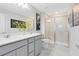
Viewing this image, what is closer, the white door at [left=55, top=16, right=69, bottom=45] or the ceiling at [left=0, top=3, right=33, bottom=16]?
the ceiling at [left=0, top=3, right=33, bottom=16]

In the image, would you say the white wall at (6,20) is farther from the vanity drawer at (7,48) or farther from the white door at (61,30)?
the white door at (61,30)

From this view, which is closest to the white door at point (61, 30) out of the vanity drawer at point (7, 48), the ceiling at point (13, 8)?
the ceiling at point (13, 8)

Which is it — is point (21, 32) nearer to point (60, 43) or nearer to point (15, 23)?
point (15, 23)

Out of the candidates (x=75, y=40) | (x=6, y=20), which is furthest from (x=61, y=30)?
→ (x=6, y=20)

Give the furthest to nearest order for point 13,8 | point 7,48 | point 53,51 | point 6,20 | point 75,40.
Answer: point 53,51 < point 75,40 < point 13,8 < point 6,20 < point 7,48

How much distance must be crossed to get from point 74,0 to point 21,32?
174 centimetres

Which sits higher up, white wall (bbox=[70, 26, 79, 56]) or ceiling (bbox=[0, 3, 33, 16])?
ceiling (bbox=[0, 3, 33, 16])

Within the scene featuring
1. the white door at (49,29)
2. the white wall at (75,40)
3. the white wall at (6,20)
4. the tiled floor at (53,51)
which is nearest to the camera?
the white wall at (6,20)

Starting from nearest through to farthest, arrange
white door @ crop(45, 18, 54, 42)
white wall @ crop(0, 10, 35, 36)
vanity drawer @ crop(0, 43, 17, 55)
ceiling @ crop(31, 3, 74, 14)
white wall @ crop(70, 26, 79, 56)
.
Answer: vanity drawer @ crop(0, 43, 17, 55)
white wall @ crop(0, 10, 35, 36)
white wall @ crop(70, 26, 79, 56)
ceiling @ crop(31, 3, 74, 14)
white door @ crop(45, 18, 54, 42)

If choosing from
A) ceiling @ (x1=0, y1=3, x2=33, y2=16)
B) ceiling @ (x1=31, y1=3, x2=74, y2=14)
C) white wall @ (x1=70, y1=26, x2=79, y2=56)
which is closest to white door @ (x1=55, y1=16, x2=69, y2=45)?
ceiling @ (x1=31, y1=3, x2=74, y2=14)

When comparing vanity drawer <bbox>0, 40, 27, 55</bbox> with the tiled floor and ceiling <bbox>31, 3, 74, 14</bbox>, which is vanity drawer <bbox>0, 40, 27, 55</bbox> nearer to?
the tiled floor

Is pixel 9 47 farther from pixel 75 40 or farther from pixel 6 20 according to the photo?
pixel 75 40

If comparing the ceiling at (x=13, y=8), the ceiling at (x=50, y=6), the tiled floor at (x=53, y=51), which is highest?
the ceiling at (x=50, y=6)

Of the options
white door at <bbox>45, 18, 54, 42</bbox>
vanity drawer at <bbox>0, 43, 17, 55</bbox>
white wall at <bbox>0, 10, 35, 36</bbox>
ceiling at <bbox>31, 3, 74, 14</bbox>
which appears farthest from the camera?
white door at <bbox>45, 18, 54, 42</bbox>
